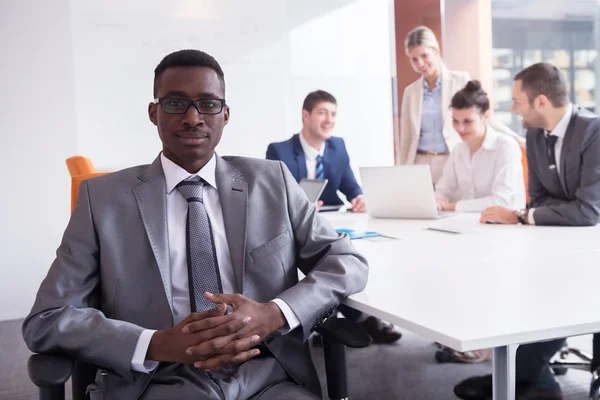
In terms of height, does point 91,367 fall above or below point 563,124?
below

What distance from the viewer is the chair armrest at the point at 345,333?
153cm

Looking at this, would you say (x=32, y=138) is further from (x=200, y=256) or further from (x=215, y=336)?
(x=215, y=336)

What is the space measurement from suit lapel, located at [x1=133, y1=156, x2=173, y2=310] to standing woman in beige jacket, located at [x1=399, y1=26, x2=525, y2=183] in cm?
454

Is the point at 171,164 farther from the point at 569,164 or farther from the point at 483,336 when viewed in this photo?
the point at 569,164

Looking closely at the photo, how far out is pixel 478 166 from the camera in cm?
422

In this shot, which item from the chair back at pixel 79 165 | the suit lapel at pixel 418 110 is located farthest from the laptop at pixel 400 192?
the suit lapel at pixel 418 110

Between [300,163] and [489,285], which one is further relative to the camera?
[300,163]

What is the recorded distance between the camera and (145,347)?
1504 mm

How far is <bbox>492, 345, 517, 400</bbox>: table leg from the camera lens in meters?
1.32

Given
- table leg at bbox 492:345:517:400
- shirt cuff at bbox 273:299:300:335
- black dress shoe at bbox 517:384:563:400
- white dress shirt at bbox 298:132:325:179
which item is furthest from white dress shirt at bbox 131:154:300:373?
white dress shirt at bbox 298:132:325:179

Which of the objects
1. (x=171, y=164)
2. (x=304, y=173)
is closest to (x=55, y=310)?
(x=171, y=164)

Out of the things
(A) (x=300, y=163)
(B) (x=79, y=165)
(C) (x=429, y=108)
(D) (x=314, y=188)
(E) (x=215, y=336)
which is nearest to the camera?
(E) (x=215, y=336)

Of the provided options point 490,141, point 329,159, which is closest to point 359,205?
point 329,159

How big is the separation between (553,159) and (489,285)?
1.67 m
